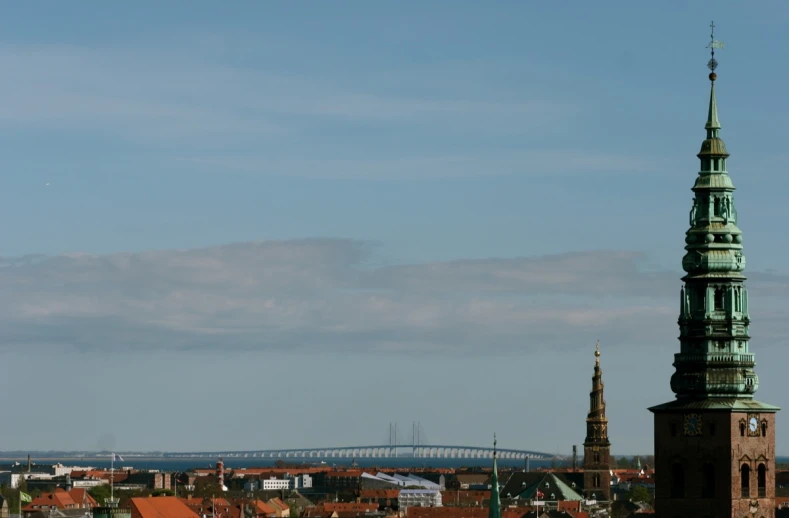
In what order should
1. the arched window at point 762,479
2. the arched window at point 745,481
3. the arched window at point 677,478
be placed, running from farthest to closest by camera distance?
1. the arched window at point 677,478
2. the arched window at point 762,479
3. the arched window at point 745,481

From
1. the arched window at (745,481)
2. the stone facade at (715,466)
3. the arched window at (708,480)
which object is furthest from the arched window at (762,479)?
the arched window at (708,480)

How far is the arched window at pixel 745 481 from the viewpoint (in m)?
82.8

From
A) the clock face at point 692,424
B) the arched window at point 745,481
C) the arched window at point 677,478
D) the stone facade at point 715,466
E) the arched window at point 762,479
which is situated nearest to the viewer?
the stone facade at point 715,466

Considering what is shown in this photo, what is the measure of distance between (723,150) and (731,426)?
38.8ft

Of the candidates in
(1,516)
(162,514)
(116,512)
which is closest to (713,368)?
(116,512)

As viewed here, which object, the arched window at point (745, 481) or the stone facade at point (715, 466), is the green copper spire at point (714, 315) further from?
the arched window at point (745, 481)

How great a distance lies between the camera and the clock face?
83.4 m

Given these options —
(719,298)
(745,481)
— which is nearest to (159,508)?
(745,481)

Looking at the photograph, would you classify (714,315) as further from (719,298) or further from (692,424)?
(692,424)

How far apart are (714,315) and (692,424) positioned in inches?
181

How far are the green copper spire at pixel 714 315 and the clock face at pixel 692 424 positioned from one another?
36.8 inches

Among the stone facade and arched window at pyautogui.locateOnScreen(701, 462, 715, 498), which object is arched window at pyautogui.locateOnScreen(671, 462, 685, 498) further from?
arched window at pyautogui.locateOnScreen(701, 462, 715, 498)

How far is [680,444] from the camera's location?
83.8 meters

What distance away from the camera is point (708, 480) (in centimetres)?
8300
